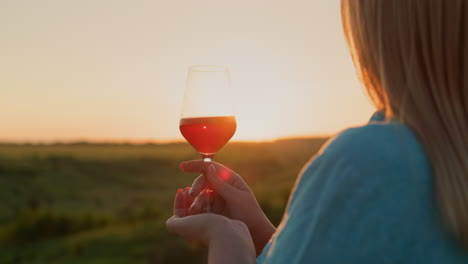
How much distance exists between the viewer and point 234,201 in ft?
7.26

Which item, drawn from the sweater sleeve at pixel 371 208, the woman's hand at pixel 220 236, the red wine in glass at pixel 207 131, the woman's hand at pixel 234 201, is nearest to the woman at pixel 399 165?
the sweater sleeve at pixel 371 208

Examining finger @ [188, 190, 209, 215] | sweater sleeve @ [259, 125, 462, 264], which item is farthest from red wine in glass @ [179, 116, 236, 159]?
sweater sleeve @ [259, 125, 462, 264]

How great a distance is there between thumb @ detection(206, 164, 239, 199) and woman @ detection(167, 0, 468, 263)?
101 centimetres

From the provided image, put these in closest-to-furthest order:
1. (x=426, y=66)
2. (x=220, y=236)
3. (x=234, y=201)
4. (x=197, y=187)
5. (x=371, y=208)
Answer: (x=371, y=208), (x=426, y=66), (x=220, y=236), (x=234, y=201), (x=197, y=187)

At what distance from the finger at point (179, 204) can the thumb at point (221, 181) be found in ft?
0.59

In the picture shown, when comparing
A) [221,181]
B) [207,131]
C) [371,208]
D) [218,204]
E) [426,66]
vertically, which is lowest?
[218,204]

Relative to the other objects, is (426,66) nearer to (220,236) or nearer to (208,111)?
(220,236)

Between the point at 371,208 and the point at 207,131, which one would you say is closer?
the point at 371,208

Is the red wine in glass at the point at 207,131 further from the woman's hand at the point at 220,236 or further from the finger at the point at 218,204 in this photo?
the woman's hand at the point at 220,236

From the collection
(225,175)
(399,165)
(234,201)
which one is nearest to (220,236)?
(234,201)

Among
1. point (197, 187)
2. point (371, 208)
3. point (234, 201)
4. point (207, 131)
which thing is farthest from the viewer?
point (207, 131)

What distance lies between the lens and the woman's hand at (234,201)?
7.20 feet

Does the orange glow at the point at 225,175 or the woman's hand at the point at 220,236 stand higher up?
the orange glow at the point at 225,175

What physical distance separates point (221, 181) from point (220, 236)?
59 centimetres
